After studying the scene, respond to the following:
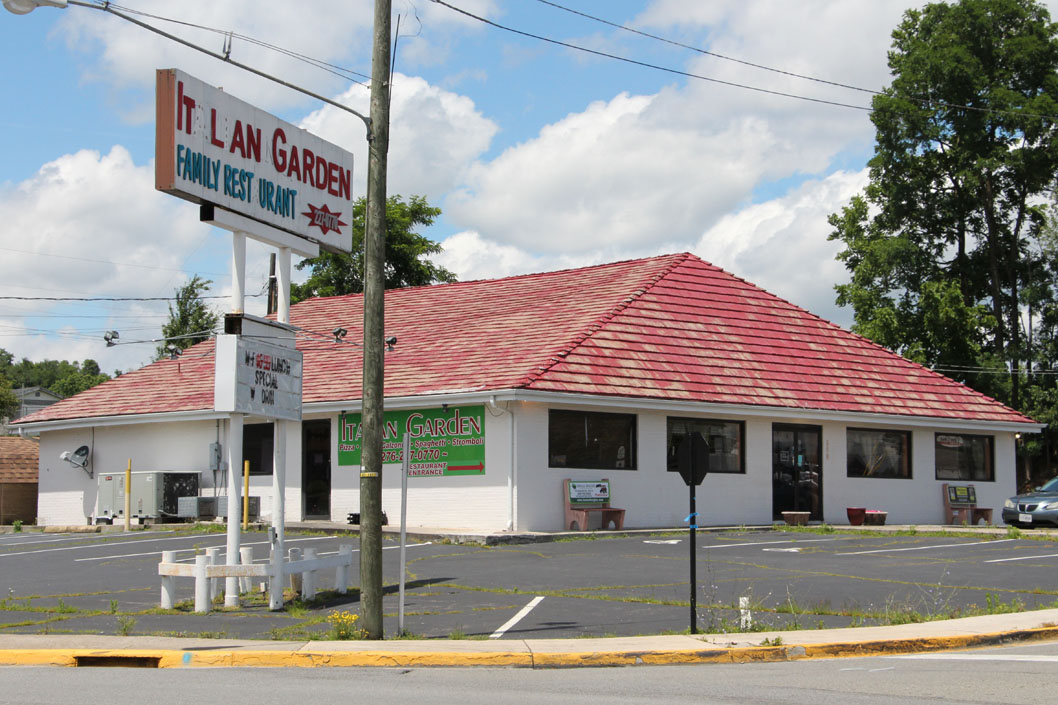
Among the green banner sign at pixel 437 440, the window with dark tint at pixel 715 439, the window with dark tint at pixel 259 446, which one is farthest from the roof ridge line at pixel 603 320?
the window with dark tint at pixel 259 446

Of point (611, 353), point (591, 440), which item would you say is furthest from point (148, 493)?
point (611, 353)

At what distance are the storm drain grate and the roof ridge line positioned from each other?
1264cm

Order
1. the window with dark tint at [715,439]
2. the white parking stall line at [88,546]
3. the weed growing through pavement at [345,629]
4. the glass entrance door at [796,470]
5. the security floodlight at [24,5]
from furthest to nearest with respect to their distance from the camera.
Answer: the glass entrance door at [796,470], the window with dark tint at [715,439], the white parking stall line at [88,546], the weed growing through pavement at [345,629], the security floodlight at [24,5]

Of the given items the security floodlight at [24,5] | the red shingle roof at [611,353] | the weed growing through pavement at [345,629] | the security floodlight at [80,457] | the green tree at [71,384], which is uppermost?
the green tree at [71,384]

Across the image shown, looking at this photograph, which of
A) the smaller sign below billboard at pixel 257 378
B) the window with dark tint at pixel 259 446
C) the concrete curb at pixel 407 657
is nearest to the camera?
the concrete curb at pixel 407 657

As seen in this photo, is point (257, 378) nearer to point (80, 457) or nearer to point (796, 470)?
point (796, 470)

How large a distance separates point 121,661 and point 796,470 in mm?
20002

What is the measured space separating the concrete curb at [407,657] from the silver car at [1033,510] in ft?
61.1

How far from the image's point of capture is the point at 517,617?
47.1 feet

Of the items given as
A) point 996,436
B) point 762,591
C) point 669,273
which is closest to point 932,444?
point 996,436

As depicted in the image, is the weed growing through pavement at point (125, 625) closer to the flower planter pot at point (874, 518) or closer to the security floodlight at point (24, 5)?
the security floodlight at point (24, 5)

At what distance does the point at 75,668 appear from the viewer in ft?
38.4

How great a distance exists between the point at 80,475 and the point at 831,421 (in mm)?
19910

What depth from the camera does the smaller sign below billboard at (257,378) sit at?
1492 centimetres
